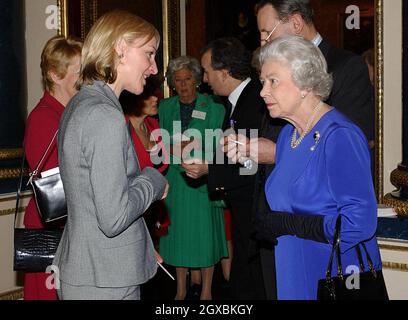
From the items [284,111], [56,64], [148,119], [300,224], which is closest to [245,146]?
[284,111]

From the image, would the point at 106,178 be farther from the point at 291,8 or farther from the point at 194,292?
the point at 194,292

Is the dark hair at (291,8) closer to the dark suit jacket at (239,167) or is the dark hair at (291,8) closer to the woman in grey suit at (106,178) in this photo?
the dark suit jacket at (239,167)

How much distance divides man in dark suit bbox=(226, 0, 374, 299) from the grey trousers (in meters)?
0.75

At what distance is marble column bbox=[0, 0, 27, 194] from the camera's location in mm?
4910

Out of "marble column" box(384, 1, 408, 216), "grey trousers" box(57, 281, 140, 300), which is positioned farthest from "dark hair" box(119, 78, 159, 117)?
"grey trousers" box(57, 281, 140, 300)

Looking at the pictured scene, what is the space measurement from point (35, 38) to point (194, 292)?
8.56 feet

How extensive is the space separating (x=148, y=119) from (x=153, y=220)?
2.53 feet

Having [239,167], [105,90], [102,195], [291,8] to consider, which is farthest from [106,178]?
[239,167]

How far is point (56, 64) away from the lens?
3.65 meters

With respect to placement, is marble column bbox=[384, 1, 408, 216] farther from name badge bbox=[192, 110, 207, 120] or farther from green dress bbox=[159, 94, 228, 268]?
name badge bbox=[192, 110, 207, 120]

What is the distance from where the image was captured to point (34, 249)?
2939 mm

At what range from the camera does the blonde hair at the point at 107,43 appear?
241 cm

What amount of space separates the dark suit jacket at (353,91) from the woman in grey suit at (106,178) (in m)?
1.04
